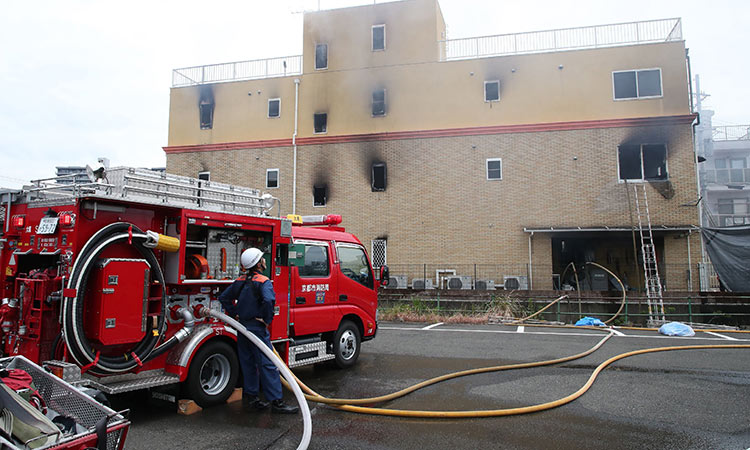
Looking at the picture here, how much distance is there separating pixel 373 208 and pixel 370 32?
22.7ft

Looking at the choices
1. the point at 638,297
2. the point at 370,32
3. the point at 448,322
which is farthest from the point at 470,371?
the point at 370,32

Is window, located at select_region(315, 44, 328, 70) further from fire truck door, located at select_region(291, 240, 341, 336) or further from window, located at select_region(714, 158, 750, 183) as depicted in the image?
window, located at select_region(714, 158, 750, 183)

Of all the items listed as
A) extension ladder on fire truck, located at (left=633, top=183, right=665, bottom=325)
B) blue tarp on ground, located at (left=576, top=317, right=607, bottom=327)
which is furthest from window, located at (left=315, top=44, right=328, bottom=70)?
blue tarp on ground, located at (left=576, top=317, right=607, bottom=327)

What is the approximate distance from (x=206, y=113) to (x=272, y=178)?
4.17 metres

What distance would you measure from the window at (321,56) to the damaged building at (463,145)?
6cm

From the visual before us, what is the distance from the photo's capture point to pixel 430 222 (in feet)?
60.2

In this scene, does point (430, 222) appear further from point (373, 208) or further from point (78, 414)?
point (78, 414)

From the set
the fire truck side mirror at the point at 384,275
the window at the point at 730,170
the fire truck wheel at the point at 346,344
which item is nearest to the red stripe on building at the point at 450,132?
the fire truck side mirror at the point at 384,275

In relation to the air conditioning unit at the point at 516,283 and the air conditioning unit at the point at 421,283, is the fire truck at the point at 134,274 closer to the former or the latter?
the air conditioning unit at the point at 421,283

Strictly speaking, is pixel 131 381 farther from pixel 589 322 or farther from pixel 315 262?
pixel 589 322

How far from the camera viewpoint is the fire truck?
491 centimetres

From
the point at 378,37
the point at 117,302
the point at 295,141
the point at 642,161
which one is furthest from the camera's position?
the point at 295,141

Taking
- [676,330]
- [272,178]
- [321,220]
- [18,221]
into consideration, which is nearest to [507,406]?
[321,220]

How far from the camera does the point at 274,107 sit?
67.3 feet
